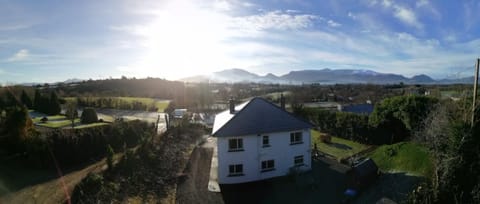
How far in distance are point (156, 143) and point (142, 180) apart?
6.46 metres

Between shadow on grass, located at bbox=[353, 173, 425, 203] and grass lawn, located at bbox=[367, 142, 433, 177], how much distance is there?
29.8 inches

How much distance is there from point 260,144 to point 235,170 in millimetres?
1969

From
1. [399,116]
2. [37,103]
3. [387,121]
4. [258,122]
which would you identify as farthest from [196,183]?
[37,103]

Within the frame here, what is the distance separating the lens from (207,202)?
41.6 feet

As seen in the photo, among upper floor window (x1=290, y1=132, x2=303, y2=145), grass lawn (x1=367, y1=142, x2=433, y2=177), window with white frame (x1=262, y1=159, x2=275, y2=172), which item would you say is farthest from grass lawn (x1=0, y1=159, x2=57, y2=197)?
grass lawn (x1=367, y1=142, x2=433, y2=177)

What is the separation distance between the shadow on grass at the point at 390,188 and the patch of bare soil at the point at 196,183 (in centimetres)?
690

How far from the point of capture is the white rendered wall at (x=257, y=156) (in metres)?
14.9

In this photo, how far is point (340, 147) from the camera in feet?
71.2

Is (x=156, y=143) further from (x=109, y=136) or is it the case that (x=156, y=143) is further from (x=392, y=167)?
(x=392, y=167)

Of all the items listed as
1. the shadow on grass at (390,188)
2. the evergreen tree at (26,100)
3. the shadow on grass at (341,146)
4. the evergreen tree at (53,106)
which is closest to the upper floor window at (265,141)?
the shadow on grass at (390,188)

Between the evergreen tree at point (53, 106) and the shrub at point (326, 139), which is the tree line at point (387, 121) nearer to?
the shrub at point (326, 139)

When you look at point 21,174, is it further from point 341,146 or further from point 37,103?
point 37,103

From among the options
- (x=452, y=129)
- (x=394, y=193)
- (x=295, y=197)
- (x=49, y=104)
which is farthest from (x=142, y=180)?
(x=49, y=104)

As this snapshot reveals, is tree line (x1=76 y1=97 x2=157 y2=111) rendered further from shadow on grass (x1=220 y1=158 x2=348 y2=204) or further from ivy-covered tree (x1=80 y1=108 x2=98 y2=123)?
shadow on grass (x1=220 y1=158 x2=348 y2=204)
